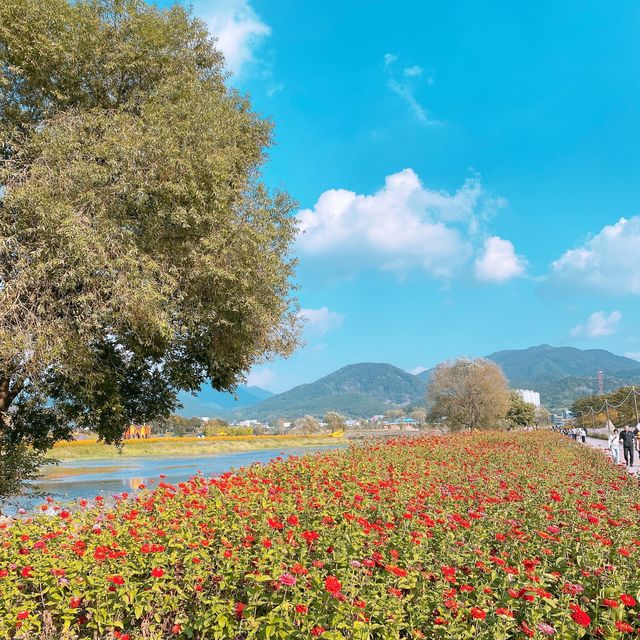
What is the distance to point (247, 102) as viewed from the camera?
51.8 feet

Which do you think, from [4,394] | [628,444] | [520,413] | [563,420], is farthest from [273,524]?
[563,420]

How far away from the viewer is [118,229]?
1014 centimetres

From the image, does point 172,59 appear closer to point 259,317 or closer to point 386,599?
point 259,317

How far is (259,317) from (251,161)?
5095mm

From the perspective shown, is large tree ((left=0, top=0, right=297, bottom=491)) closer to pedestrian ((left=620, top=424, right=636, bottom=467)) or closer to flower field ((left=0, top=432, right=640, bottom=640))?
flower field ((left=0, top=432, right=640, bottom=640))

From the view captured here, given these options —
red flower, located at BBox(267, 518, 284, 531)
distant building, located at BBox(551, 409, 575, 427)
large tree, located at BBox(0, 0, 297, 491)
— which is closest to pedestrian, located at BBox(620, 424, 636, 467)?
large tree, located at BBox(0, 0, 297, 491)

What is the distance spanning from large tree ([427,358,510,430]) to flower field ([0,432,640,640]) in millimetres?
53810

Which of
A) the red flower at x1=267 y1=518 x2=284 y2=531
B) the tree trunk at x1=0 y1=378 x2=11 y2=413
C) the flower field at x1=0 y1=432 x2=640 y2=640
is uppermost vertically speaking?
the tree trunk at x1=0 y1=378 x2=11 y2=413

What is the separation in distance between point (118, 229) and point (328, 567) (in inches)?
303

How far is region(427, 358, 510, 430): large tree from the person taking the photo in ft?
194

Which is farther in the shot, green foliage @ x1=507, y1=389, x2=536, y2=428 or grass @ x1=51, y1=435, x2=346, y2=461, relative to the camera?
green foliage @ x1=507, y1=389, x2=536, y2=428

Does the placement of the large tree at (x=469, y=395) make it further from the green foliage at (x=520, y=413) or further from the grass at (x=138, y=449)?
the grass at (x=138, y=449)

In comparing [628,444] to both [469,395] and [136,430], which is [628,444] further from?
[469,395]

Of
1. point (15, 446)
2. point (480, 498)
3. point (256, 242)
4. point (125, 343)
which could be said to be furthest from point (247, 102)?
point (480, 498)
